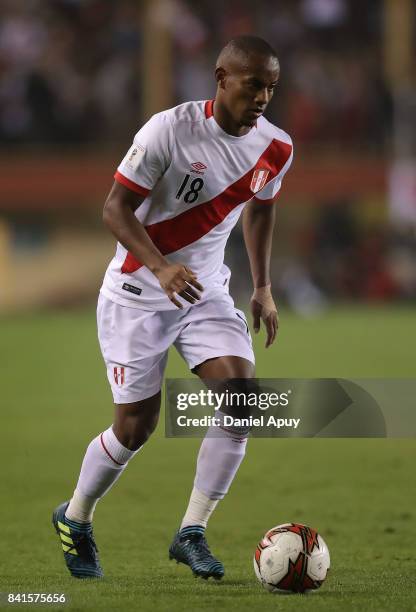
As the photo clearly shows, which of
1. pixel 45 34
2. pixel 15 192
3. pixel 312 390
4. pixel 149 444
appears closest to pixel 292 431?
pixel 312 390

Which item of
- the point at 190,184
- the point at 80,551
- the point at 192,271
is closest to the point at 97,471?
→ the point at 80,551

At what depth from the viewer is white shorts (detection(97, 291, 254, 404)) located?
490 cm

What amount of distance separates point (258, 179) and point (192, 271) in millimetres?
540

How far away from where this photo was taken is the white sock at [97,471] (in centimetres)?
499

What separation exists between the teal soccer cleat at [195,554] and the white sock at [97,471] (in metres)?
0.36

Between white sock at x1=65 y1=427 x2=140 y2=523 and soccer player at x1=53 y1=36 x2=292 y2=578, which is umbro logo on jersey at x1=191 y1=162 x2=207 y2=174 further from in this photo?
white sock at x1=65 y1=427 x2=140 y2=523

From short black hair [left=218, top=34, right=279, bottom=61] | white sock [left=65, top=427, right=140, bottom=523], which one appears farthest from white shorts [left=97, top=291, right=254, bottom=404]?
short black hair [left=218, top=34, right=279, bottom=61]

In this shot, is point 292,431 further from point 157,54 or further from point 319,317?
point 157,54

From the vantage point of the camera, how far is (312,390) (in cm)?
493

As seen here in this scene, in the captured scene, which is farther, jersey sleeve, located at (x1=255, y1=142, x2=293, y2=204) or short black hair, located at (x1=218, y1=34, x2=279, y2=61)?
jersey sleeve, located at (x1=255, y1=142, x2=293, y2=204)

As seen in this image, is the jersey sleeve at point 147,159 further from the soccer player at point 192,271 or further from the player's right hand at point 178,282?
the player's right hand at point 178,282

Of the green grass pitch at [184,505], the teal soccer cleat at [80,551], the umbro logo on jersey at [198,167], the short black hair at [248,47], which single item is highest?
the short black hair at [248,47]

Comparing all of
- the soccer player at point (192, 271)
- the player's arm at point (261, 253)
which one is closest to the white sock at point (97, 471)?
the soccer player at point (192, 271)

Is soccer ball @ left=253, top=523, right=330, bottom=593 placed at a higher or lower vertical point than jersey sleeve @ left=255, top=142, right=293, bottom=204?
lower
